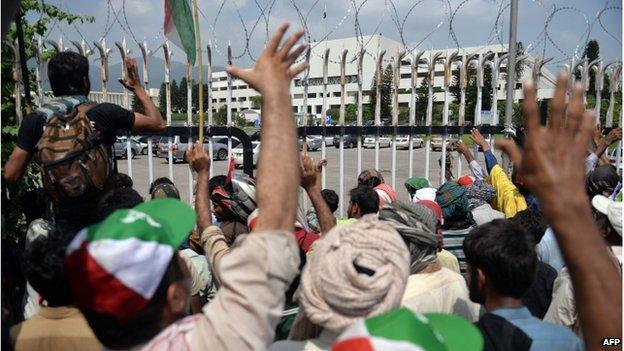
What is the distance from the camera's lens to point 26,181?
162 inches

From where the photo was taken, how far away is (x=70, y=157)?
259 centimetres

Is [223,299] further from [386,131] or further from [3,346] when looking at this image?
[386,131]

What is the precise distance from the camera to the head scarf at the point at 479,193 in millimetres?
4422

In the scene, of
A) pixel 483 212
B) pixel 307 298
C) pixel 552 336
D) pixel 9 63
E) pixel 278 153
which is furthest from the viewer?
pixel 9 63

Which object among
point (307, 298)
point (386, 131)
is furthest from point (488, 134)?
point (307, 298)

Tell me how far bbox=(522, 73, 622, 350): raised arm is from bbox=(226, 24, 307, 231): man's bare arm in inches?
24.0

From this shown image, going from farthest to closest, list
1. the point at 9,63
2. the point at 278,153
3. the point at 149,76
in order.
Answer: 1. the point at 149,76
2. the point at 9,63
3. the point at 278,153

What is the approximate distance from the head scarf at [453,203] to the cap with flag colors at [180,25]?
199 cm

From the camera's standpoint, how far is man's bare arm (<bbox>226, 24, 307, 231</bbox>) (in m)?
1.50

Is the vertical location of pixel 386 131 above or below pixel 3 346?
above

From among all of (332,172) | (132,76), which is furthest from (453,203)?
(332,172)

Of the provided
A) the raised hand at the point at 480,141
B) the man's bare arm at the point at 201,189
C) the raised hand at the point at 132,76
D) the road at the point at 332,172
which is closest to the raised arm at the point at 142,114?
the raised hand at the point at 132,76

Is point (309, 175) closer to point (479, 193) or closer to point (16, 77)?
point (479, 193)

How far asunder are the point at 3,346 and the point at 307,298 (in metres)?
1.18
